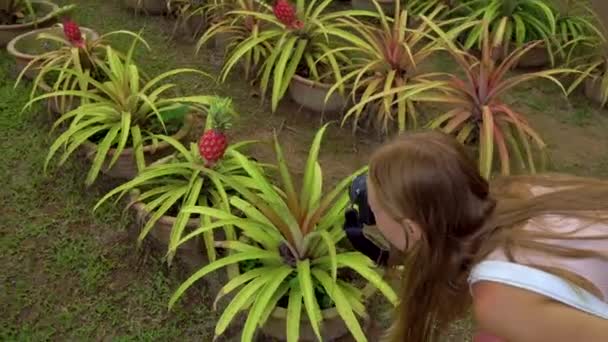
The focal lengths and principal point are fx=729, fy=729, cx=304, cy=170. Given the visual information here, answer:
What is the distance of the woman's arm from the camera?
4.22ft

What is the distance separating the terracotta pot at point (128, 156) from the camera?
2746 millimetres

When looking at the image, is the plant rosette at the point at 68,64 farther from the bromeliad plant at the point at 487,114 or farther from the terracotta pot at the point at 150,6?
the bromeliad plant at the point at 487,114

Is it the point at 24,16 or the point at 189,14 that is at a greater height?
the point at 189,14

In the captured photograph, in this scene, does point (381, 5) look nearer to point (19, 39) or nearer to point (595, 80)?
point (595, 80)

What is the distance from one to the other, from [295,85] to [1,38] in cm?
160

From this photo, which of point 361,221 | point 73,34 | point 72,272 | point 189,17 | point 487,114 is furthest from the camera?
point 189,17

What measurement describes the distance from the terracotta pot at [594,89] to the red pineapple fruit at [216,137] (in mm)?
1991

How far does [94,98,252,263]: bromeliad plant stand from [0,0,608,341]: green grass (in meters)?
0.20

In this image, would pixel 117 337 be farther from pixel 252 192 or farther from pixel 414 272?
pixel 414 272

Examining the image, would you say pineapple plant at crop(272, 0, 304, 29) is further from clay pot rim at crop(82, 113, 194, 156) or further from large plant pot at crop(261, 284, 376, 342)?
large plant pot at crop(261, 284, 376, 342)

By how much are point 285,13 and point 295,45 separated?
0.16 m

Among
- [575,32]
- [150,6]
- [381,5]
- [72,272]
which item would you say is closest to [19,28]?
[150,6]

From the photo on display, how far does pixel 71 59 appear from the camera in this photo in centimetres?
304

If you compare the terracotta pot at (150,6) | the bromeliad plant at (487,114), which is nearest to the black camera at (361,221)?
the bromeliad plant at (487,114)
